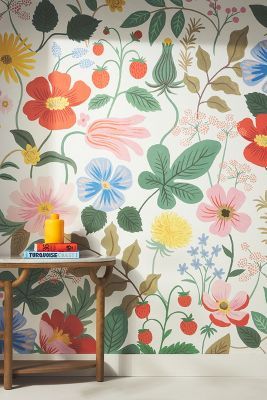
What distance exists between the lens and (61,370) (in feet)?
9.70

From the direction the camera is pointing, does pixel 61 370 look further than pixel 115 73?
No

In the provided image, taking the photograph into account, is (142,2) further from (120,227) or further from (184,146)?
(120,227)

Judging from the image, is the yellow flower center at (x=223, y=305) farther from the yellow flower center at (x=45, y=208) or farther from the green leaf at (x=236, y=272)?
the yellow flower center at (x=45, y=208)

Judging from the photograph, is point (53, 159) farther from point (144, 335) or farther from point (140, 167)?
point (144, 335)

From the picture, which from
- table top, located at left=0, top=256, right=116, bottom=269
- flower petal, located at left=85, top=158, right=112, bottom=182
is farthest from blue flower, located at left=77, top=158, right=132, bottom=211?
table top, located at left=0, top=256, right=116, bottom=269

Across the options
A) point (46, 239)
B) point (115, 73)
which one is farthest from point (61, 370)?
point (115, 73)

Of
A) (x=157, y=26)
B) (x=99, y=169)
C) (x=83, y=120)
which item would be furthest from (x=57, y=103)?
(x=157, y=26)

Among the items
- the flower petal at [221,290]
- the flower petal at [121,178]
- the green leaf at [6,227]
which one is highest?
the flower petal at [121,178]

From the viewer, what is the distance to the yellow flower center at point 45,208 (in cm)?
318

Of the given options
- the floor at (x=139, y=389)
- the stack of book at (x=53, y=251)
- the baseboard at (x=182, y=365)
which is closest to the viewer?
the floor at (x=139, y=389)

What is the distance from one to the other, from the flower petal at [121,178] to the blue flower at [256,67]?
770 millimetres

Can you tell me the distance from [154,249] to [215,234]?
319 millimetres

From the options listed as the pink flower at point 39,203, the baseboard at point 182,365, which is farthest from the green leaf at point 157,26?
the baseboard at point 182,365

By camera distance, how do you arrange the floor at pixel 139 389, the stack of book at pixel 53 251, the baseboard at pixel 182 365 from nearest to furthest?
the floor at pixel 139 389 → the stack of book at pixel 53 251 → the baseboard at pixel 182 365
